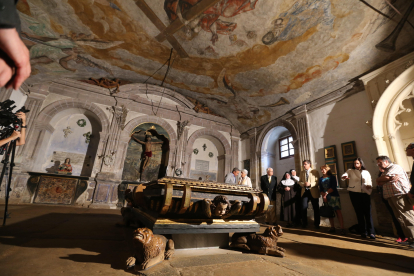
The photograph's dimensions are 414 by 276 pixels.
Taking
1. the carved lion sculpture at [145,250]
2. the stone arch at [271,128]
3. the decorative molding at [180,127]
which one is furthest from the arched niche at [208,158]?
the carved lion sculpture at [145,250]

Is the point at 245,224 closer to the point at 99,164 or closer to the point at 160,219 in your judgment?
the point at 160,219

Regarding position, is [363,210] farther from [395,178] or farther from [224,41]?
[224,41]

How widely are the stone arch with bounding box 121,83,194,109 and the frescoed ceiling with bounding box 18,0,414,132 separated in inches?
16.9

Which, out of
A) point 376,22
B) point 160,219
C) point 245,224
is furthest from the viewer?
point 376,22

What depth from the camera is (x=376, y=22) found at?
4.56 meters

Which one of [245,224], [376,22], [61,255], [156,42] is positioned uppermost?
[156,42]

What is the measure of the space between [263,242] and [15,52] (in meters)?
2.10

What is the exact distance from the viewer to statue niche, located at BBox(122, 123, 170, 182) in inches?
305

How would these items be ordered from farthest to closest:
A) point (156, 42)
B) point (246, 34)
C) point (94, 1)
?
point (156, 42) → point (246, 34) → point (94, 1)

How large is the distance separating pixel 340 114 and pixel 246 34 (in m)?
3.96

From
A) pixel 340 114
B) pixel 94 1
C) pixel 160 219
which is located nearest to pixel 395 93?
pixel 340 114

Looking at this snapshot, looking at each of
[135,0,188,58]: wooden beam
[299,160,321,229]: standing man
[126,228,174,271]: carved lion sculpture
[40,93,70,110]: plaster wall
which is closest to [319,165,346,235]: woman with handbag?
[299,160,321,229]: standing man

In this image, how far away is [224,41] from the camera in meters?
6.13

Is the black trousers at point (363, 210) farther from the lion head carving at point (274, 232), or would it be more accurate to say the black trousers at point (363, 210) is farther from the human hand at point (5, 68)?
the human hand at point (5, 68)
